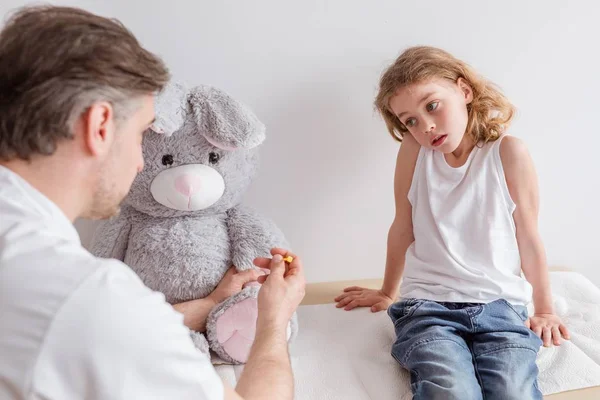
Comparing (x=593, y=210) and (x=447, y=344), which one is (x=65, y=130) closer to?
(x=447, y=344)

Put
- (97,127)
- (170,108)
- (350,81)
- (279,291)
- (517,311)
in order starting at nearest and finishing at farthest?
(97,127) < (279,291) < (170,108) < (517,311) < (350,81)

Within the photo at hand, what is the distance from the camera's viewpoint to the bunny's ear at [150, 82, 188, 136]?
4.04 feet

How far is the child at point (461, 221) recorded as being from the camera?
131 cm

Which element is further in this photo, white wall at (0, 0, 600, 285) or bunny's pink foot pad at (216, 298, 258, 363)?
white wall at (0, 0, 600, 285)

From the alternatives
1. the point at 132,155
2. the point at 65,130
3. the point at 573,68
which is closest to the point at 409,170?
the point at 573,68

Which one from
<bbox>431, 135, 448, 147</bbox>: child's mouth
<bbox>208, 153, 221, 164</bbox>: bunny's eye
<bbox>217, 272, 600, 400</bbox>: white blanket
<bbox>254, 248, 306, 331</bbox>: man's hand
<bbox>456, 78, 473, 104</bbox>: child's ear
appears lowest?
<bbox>217, 272, 600, 400</bbox>: white blanket

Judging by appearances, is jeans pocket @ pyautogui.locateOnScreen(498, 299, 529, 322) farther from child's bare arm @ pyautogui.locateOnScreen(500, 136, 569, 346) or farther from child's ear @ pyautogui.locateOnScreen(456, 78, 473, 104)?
child's ear @ pyautogui.locateOnScreen(456, 78, 473, 104)

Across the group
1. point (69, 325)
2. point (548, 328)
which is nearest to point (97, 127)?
point (69, 325)

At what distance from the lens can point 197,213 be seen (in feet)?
4.49

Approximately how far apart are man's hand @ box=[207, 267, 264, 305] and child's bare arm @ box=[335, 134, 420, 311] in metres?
0.31

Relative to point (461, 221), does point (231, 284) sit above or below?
below

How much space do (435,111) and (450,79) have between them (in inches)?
3.4

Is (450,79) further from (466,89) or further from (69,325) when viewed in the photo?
(69,325)

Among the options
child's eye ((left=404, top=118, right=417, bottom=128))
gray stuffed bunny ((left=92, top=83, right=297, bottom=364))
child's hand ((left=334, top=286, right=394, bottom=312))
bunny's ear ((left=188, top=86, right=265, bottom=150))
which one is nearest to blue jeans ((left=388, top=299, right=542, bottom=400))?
child's hand ((left=334, top=286, right=394, bottom=312))
